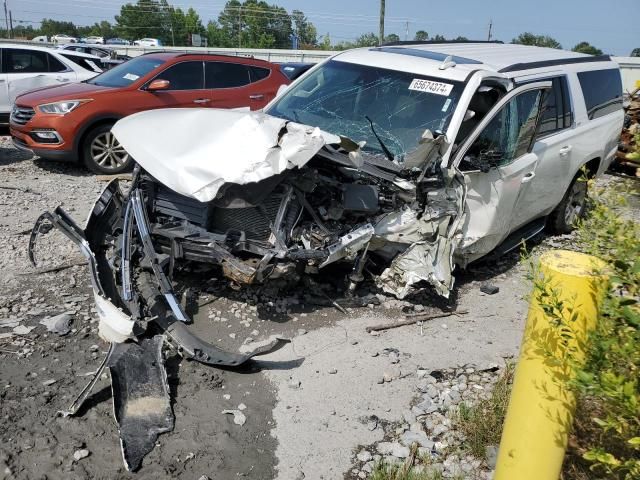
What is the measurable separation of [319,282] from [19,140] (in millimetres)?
6111

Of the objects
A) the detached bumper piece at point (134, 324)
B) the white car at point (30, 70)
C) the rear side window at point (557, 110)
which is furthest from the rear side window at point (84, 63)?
the rear side window at point (557, 110)

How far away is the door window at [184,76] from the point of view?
883 centimetres

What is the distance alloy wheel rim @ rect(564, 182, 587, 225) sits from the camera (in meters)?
6.65

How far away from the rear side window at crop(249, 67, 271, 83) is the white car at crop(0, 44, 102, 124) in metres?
4.05

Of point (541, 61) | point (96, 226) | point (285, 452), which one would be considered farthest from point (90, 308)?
point (541, 61)

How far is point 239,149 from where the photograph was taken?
13.0 feet

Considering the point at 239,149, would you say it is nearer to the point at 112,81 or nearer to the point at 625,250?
the point at 625,250

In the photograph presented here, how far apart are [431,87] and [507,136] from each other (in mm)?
843

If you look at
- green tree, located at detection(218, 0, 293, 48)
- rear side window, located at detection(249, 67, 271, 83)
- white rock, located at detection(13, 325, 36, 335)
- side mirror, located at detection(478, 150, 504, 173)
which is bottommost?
white rock, located at detection(13, 325, 36, 335)

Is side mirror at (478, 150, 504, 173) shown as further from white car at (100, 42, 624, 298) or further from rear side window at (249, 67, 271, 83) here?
A: rear side window at (249, 67, 271, 83)

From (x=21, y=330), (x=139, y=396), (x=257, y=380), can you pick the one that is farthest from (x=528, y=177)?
(x=21, y=330)

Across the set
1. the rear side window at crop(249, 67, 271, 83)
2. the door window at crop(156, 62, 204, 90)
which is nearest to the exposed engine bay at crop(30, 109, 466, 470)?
the door window at crop(156, 62, 204, 90)

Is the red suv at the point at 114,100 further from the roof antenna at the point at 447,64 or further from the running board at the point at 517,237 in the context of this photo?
the running board at the point at 517,237

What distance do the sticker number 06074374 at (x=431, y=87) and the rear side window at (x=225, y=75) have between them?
17.1ft
